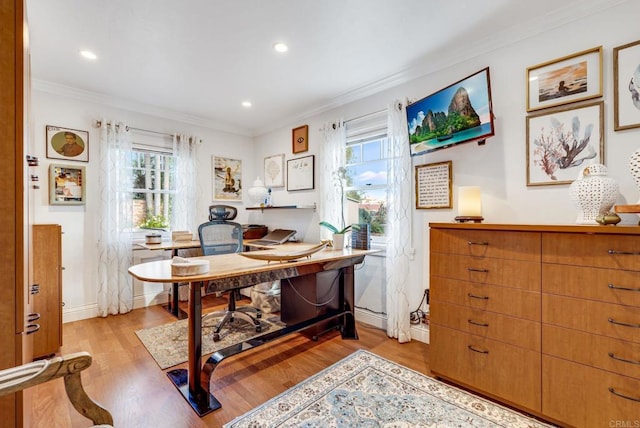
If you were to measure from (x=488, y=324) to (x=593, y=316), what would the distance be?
1.67ft

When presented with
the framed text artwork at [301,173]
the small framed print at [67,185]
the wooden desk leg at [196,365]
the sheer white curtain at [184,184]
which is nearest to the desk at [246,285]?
the wooden desk leg at [196,365]

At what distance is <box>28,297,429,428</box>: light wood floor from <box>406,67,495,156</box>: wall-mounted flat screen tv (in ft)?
6.01

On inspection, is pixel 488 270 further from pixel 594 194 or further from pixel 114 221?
pixel 114 221

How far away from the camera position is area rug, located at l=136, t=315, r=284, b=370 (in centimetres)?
240

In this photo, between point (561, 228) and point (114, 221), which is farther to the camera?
point (114, 221)

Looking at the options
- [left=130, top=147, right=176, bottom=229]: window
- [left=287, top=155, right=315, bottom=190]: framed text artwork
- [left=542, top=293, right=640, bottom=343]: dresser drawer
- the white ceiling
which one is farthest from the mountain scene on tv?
[left=130, top=147, right=176, bottom=229]: window

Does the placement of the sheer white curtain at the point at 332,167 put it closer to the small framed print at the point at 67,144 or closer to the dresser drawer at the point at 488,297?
the dresser drawer at the point at 488,297

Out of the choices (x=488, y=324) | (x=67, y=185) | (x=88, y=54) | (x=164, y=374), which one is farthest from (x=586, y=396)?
(x=67, y=185)

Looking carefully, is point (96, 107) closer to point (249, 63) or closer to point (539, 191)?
point (249, 63)

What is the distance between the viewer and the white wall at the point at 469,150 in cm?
178

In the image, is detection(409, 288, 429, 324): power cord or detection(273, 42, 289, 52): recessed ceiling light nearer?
detection(273, 42, 289, 52): recessed ceiling light

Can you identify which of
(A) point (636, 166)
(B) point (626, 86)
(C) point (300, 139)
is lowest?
(A) point (636, 166)

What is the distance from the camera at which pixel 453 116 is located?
2.27m

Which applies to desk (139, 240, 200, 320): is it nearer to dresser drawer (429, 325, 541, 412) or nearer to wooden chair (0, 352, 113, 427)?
wooden chair (0, 352, 113, 427)
